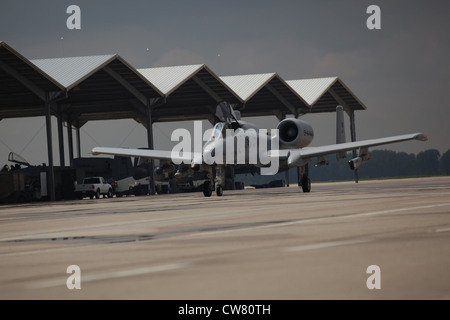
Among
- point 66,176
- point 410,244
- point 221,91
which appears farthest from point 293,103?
point 410,244

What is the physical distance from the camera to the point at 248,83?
63938 mm

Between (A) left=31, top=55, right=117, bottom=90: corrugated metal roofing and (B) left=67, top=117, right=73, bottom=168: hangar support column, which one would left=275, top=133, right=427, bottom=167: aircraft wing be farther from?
(B) left=67, top=117, right=73, bottom=168: hangar support column

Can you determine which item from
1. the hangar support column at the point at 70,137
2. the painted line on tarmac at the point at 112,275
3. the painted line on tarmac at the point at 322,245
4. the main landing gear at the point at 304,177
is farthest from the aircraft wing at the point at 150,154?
the painted line on tarmac at the point at 112,275

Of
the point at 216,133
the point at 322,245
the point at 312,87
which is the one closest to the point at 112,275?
the point at 322,245

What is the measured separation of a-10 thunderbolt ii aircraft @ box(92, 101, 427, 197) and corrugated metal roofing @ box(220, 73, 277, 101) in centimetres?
2182

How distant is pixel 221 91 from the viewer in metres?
59.7

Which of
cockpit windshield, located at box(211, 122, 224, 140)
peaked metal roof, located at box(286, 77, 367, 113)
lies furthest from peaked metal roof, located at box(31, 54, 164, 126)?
peaked metal roof, located at box(286, 77, 367, 113)

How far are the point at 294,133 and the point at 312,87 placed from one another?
34.4 metres

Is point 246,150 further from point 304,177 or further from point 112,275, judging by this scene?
point 112,275

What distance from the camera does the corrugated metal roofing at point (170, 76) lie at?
54125 mm
